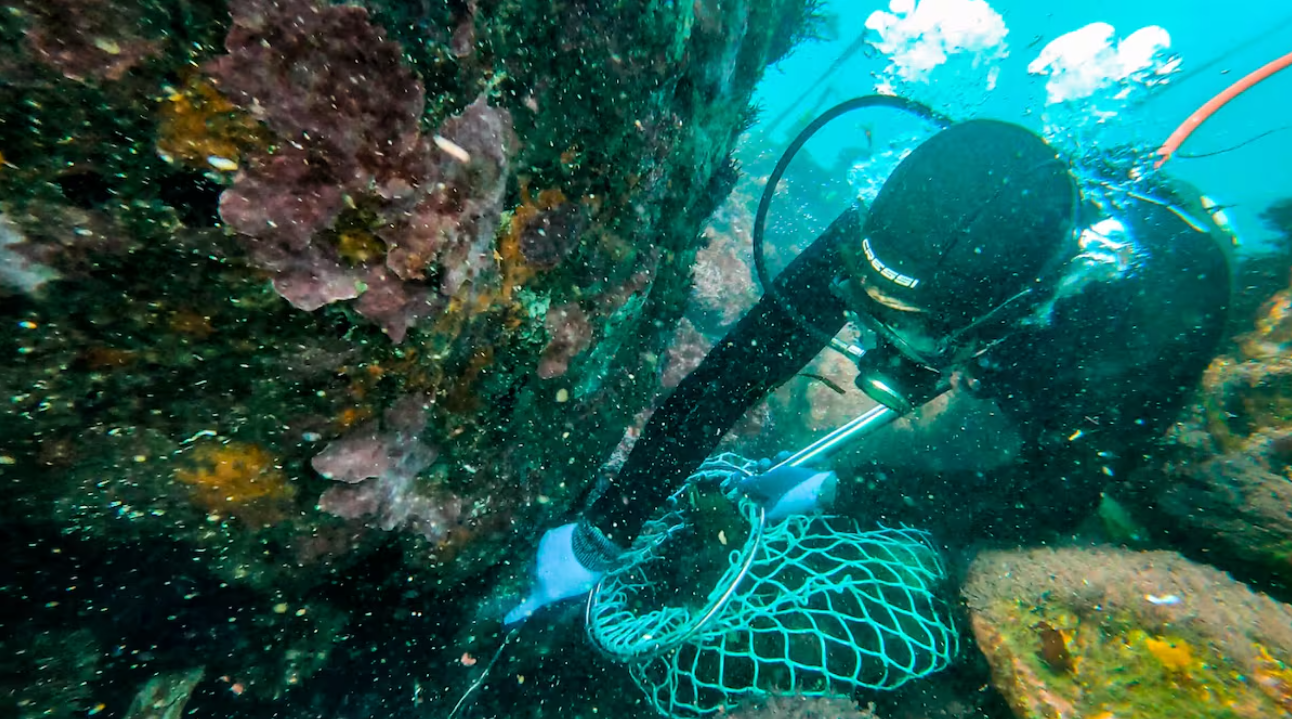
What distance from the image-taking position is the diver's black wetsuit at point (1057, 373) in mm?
3406

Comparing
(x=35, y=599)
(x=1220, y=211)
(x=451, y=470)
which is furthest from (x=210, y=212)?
(x=1220, y=211)

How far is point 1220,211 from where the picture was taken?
391 cm

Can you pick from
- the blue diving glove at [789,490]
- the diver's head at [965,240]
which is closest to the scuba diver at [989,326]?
the diver's head at [965,240]

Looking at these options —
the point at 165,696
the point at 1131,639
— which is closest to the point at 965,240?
the point at 1131,639

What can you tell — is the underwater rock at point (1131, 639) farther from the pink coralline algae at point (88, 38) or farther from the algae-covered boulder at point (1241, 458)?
the pink coralline algae at point (88, 38)

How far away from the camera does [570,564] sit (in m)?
3.38

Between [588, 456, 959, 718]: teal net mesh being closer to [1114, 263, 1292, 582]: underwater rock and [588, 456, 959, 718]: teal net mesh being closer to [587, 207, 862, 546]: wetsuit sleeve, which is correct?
[587, 207, 862, 546]: wetsuit sleeve

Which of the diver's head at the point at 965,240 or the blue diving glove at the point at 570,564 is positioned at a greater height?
the diver's head at the point at 965,240

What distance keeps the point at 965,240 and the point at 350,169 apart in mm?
2747

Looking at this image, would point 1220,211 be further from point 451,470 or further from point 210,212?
point 210,212

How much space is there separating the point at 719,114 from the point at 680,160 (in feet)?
1.80

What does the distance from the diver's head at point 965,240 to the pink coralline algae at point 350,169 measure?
6.95ft

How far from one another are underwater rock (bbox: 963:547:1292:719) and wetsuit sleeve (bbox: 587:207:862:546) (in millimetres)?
1905

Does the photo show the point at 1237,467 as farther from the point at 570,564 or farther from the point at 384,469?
the point at 384,469
